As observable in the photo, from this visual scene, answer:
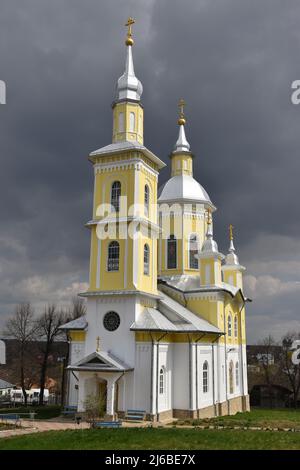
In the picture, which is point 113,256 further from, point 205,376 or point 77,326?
point 205,376

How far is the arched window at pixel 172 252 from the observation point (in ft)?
105

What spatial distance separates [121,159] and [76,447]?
51.8 feet

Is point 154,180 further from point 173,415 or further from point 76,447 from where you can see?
point 76,447

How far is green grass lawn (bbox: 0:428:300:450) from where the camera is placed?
12.6m

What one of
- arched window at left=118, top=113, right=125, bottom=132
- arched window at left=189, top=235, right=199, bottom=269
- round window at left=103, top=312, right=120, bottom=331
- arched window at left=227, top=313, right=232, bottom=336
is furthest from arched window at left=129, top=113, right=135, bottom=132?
arched window at left=227, top=313, right=232, bottom=336

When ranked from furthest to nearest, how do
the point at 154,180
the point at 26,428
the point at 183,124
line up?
the point at 183,124 < the point at 154,180 < the point at 26,428

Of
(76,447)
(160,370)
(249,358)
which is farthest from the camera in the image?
(249,358)

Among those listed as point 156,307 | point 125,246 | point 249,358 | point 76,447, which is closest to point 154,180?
point 125,246

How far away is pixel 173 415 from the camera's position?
77.9 feet

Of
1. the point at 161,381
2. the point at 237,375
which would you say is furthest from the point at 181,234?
the point at 161,381

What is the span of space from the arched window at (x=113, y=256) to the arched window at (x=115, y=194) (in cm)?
195

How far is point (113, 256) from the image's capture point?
952 inches

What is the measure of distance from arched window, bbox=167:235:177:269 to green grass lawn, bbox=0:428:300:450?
17.1m

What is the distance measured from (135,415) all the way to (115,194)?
11.1 meters
